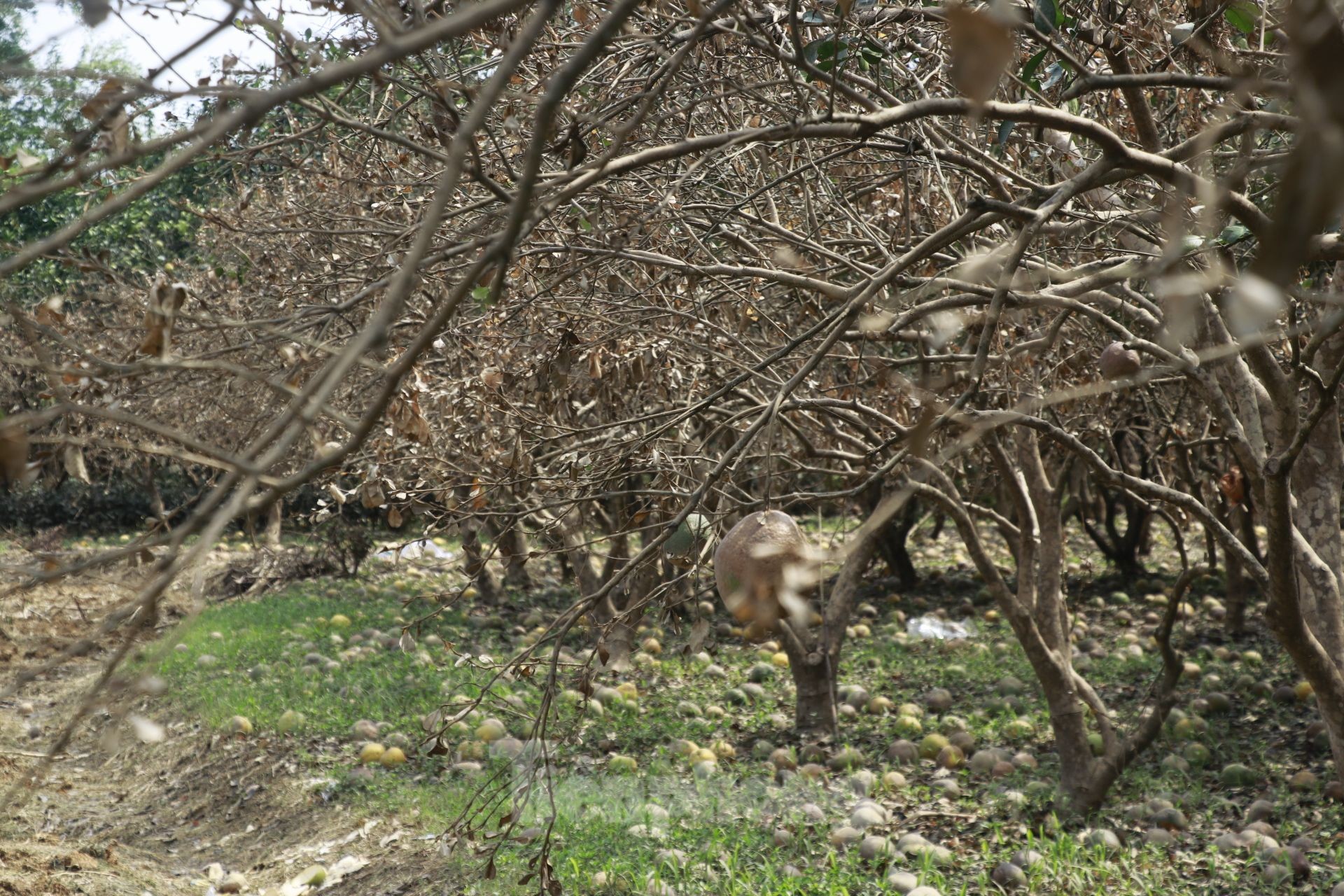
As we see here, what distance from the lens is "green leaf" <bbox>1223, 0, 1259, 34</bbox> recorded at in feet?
8.64

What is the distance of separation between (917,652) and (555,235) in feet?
18.8

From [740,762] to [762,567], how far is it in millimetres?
4951

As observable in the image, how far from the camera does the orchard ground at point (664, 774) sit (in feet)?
14.2

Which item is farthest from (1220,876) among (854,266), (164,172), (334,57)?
(164,172)

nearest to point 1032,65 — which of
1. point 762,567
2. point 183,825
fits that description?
point 762,567

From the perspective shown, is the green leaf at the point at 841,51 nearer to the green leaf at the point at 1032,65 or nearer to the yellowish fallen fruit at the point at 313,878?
the green leaf at the point at 1032,65

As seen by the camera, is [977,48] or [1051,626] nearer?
[977,48]

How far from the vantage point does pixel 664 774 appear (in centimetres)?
593

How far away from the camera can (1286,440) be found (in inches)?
127

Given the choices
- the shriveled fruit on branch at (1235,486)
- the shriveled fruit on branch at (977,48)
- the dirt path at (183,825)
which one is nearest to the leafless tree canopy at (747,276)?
the shriveled fruit on branch at (977,48)

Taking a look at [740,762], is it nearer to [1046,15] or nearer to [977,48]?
[1046,15]

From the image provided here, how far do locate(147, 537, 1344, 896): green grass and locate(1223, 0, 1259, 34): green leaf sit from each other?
203 centimetres

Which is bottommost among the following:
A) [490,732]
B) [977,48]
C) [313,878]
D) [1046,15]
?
[313,878]

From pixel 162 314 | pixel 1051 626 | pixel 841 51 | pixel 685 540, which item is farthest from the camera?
pixel 1051 626
